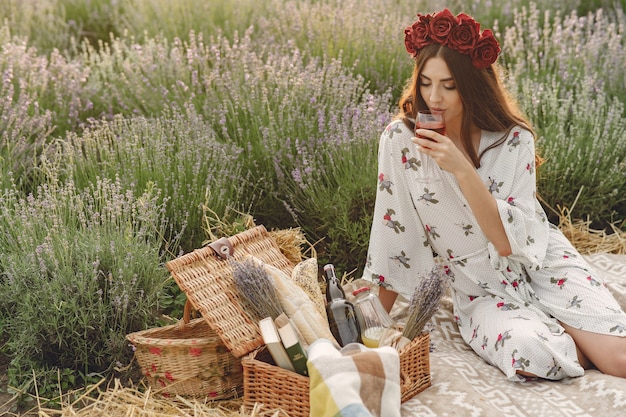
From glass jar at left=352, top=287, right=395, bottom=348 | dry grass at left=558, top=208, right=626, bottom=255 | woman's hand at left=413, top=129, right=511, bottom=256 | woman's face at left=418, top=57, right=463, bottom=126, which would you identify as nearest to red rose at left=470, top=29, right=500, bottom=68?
woman's face at left=418, top=57, right=463, bottom=126

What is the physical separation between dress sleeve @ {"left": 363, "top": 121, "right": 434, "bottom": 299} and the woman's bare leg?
2.24ft

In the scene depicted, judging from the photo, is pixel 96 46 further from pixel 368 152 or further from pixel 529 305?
pixel 529 305

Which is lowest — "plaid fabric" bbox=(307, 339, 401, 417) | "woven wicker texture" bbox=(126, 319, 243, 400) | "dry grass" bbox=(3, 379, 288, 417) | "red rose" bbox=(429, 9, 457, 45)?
"dry grass" bbox=(3, 379, 288, 417)

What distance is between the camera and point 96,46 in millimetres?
7332

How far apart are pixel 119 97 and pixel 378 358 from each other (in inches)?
114

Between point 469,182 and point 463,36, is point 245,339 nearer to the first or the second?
point 469,182

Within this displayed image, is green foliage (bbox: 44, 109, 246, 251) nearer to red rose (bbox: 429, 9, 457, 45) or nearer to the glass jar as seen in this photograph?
the glass jar

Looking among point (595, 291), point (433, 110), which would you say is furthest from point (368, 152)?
point (595, 291)

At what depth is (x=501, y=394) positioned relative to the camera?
10.2 ft

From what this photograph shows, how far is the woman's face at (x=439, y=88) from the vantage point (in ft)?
10.6

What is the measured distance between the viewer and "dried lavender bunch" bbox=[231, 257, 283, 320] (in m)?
Answer: 3.06

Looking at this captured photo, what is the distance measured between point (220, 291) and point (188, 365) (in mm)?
298

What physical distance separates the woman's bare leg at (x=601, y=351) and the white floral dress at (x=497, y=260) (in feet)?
0.11

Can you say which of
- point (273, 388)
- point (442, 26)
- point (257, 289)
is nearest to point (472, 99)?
point (442, 26)
